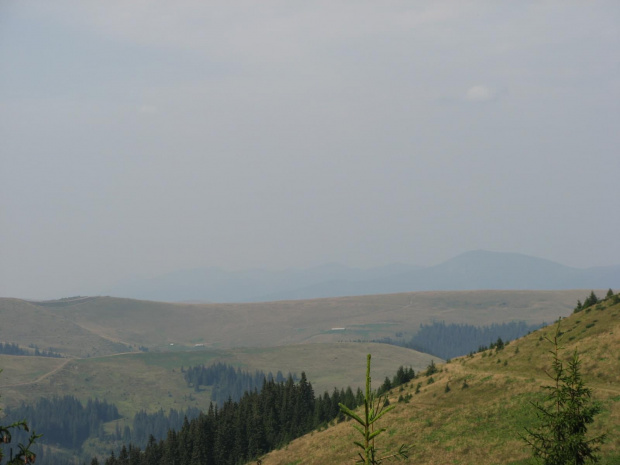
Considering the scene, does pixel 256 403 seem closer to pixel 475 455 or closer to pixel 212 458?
pixel 212 458

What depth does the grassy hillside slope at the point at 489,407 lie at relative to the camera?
2334 inches

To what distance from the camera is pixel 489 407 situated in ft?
230

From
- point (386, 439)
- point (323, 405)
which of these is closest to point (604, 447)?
point (386, 439)

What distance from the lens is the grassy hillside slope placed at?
59281 mm

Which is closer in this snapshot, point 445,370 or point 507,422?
point 507,422

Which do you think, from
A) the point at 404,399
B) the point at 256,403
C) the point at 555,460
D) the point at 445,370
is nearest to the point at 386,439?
the point at 404,399

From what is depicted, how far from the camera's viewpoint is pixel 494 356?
292 ft

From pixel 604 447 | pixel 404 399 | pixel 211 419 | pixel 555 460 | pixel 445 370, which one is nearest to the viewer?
pixel 555 460

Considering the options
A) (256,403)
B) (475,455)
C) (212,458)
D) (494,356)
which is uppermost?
(494,356)

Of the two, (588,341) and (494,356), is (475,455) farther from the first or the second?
(494,356)

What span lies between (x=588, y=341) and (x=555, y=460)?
48.7m

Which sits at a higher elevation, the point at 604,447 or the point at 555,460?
the point at 555,460

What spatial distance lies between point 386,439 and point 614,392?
2710cm

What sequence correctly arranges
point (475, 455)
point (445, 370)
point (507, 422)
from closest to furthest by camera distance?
point (475, 455)
point (507, 422)
point (445, 370)
